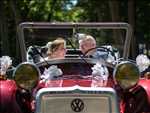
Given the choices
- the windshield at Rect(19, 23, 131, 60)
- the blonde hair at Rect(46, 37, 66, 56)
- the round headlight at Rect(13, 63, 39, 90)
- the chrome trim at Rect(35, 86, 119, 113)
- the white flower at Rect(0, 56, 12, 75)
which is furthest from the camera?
the windshield at Rect(19, 23, 131, 60)

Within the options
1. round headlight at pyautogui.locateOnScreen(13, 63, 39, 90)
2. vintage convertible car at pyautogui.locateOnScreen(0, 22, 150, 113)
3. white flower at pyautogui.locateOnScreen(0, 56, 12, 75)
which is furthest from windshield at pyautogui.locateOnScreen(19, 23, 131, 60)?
round headlight at pyautogui.locateOnScreen(13, 63, 39, 90)

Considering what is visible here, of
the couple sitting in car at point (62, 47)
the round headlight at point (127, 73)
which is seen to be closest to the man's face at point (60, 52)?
the couple sitting in car at point (62, 47)

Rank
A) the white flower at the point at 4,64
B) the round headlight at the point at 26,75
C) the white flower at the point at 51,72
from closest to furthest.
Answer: the round headlight at the point at 26,75 → the white flower at the point at 51,72 → the white flower at the point at 4,64

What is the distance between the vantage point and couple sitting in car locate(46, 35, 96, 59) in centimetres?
846

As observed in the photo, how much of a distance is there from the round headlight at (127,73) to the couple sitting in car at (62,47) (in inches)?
55.0

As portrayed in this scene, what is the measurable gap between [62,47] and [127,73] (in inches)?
58.1

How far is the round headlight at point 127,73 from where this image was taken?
724 cm

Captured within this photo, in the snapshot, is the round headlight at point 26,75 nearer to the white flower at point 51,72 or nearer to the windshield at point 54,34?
the white flower at point 51,72

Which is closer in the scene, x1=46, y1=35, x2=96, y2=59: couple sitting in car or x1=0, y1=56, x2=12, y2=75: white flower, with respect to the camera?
x1=0, y1=56, x2=12, y2=75: white flower

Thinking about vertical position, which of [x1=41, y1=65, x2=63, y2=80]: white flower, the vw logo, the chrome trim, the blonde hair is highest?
the blonde hair

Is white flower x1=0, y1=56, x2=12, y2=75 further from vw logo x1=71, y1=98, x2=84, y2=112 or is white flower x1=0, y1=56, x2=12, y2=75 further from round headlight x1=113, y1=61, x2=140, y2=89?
round headlight x1=113, y1=61, x2=140, y2=89

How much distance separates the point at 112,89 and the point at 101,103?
21 centimetres

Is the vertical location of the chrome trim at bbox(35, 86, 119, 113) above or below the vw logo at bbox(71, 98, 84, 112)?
above

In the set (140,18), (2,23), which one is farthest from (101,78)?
(140,18)
